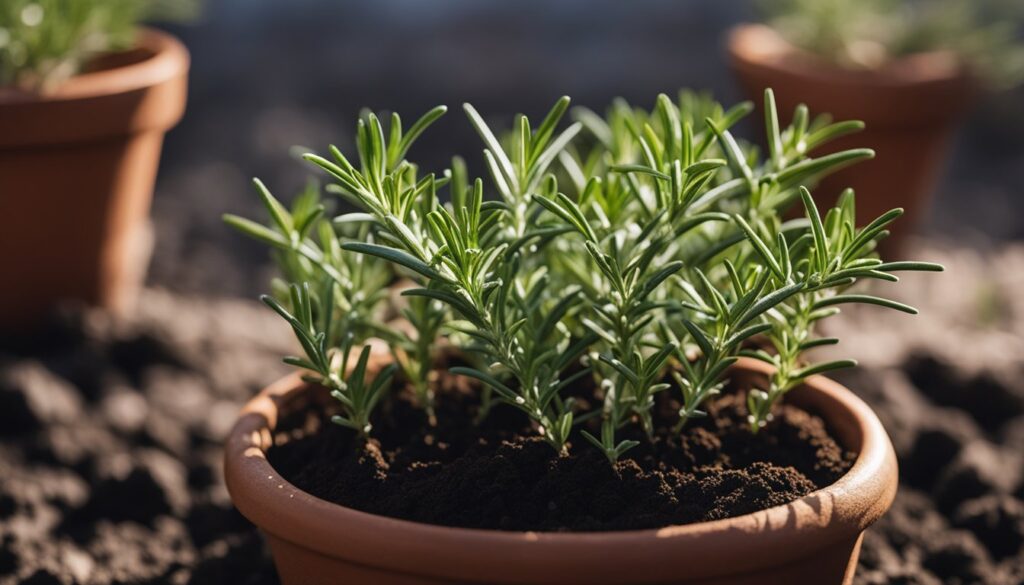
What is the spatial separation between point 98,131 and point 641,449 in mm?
1735

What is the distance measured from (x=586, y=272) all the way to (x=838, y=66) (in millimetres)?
2266

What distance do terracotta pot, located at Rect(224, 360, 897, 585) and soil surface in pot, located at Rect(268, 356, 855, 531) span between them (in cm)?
8

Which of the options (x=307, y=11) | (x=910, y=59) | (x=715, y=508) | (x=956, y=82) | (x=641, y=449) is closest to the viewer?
(x=715, y=508)

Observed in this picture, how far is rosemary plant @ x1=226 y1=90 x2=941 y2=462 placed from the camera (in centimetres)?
141

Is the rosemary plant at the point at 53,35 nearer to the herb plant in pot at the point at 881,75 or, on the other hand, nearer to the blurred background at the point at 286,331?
the blurred background at the point at 286,331

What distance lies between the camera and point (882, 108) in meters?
3.33

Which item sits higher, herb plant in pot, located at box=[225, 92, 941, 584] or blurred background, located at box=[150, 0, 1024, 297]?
herb plant in pot, located at box=[225, 92, 941, 584]

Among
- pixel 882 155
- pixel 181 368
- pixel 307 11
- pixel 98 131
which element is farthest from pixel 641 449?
pixel 307 11

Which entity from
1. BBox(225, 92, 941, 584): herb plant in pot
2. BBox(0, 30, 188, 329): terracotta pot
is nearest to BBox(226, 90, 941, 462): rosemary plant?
BBox(225, 92, 941, 584): herb plant in pot

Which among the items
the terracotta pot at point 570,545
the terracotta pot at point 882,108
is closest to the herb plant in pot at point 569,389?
the terracotta pot at point 570,545

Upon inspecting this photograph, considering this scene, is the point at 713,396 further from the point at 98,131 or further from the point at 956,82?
the point at 956,82

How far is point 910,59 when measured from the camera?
3695 mm

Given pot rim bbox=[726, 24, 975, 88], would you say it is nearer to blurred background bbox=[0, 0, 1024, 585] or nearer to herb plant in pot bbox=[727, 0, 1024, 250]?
herb plant in pot bbox=[727, 0, 1024, 250]

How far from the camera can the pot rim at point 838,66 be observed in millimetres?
3355
